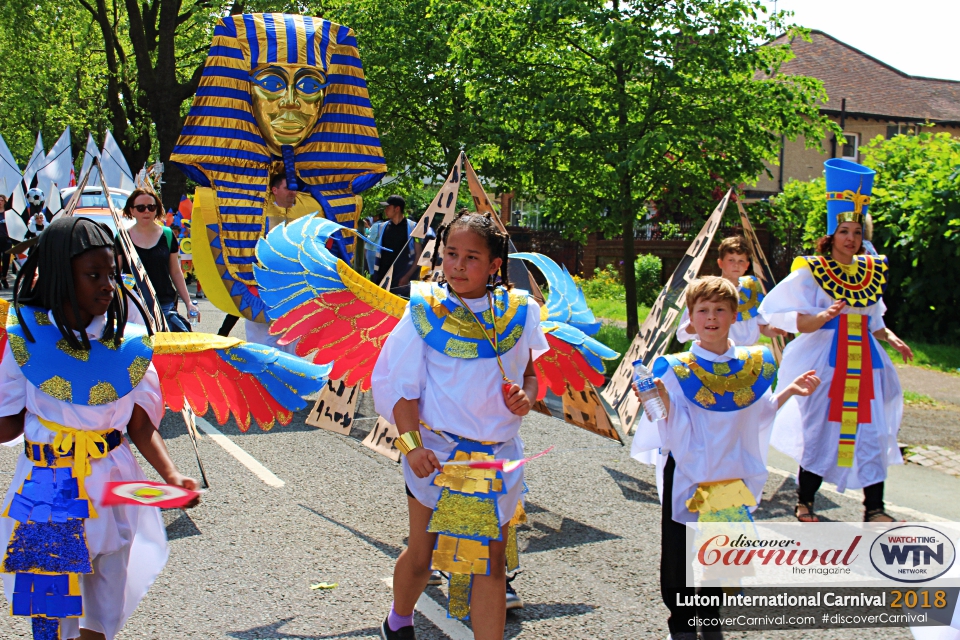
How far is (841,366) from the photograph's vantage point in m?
5.09

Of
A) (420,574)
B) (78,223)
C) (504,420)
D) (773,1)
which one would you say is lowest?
(420,574)

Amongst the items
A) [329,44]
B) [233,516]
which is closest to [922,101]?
[329,44]

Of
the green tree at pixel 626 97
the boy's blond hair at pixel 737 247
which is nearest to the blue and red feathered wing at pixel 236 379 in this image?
the boy's blond hair at pixel 737 247

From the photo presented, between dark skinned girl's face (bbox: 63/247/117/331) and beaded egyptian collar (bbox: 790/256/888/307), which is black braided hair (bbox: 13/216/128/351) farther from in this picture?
beaded egyptian collar (bbox: 790/256/888/307)

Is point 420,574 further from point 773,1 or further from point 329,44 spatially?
point 773,1

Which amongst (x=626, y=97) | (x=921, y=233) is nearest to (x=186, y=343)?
(x=626, y=97)

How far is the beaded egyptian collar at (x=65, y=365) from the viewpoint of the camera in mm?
2639

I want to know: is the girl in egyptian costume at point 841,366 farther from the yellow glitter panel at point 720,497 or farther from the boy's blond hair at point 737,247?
the yellow glitter panel at point 720,497

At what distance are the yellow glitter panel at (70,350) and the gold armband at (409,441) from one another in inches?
39.9

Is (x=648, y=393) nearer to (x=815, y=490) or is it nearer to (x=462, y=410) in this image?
(x=462, y=410)

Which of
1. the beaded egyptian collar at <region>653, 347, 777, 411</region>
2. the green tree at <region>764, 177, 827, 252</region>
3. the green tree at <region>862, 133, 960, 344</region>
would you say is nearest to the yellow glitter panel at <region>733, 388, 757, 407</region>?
the beaded egyptian collar at <region>653, 347, 777, 411</region>

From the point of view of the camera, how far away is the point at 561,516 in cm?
493

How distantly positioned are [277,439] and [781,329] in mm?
3627

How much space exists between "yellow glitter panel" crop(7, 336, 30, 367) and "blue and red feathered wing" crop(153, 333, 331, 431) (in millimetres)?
699
